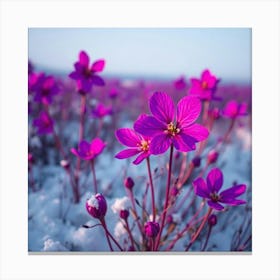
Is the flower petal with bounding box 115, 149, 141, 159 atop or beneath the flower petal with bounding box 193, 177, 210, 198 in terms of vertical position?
atop

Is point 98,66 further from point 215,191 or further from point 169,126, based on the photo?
point 215,191

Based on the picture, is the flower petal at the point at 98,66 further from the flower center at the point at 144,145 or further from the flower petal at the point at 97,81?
the flower center at the point at 144,145

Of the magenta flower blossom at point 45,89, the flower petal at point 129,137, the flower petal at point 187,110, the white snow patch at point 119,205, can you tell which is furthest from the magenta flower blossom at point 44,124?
the flower petal at point 187,110

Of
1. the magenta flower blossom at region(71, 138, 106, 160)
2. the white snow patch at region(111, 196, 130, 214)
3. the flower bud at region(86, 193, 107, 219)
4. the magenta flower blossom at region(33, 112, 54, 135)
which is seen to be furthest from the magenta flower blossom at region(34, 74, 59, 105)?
the flower bud at region(86, 193, 107, 219)

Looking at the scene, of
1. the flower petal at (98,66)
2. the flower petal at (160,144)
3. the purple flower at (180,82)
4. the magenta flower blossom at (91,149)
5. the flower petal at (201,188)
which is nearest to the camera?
the flower petal at (160,144)

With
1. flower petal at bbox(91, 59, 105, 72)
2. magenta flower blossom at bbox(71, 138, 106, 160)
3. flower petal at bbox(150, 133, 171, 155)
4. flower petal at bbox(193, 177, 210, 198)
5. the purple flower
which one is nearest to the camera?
flower petal at bbox(150, 133, 171, 155)

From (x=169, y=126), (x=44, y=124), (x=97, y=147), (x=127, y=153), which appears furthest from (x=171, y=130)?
(x=44, y=124)

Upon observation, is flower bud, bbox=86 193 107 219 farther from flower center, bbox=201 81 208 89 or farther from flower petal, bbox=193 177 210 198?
flower center, bbox=201 81 208 89
